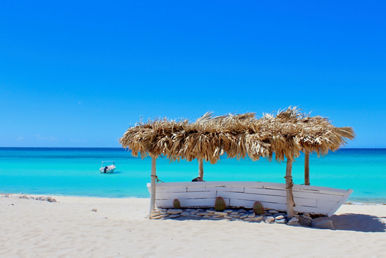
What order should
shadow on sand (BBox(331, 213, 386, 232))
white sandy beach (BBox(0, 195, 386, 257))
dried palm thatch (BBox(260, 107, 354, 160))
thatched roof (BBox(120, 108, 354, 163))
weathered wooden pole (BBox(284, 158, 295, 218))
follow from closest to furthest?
white sandy beach (BBox(0, 195, 386, 257)) → dried palm thatch (BBox(260, 107, 354, 160)) → thatched roof (BBox(120, 108, 354, 163)) → shadow on sand (BBox(331, 213, 386, 232)) → weathered wooden pole (BBox(284, 158, 295, 218))

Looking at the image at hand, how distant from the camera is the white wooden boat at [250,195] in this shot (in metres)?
6.94

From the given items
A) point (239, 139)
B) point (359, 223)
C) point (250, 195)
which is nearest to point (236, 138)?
point (239, 139)

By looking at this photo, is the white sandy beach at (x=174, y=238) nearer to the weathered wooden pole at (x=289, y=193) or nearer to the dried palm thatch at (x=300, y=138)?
the weathered wooden pole at (x=289, y=193)

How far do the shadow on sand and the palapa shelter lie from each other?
4.33 feet

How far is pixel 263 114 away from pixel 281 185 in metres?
1.76

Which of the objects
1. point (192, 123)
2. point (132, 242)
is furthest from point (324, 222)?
point (132, 242)

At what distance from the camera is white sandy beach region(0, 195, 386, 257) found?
4578 millimetres

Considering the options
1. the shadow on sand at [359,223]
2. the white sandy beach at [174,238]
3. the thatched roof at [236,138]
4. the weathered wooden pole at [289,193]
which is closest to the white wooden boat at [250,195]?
the weathered wooden pole at [289,193]

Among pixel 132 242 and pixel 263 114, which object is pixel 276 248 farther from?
pixel 263 114

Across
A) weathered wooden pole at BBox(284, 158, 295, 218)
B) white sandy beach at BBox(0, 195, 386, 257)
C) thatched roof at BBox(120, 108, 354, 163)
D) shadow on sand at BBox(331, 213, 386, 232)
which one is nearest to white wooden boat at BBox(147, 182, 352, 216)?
weathered wooden pole at BBox(284, 158, 295, 218)

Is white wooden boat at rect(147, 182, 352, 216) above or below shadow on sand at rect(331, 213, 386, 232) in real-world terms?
above

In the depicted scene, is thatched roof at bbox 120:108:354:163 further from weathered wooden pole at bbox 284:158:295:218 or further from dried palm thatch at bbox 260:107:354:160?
weathered wooden pole at bbox 284:158:295:218

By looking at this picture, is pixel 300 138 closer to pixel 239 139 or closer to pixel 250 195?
pixel 239 139

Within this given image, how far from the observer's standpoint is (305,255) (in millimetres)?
4453
